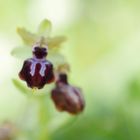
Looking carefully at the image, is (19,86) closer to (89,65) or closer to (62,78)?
(62,78)

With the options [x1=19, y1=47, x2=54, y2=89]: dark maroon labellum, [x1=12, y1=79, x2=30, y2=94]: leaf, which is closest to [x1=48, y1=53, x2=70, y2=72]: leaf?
[x1=19, y1=47, x2=54, y2=89]: dark maroon labellum

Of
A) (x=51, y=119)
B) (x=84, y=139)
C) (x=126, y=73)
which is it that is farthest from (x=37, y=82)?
(x=126, y=73)

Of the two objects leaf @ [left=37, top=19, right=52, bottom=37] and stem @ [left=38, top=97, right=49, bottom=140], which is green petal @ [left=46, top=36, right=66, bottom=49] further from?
stem @ [left=38, top=97, right=49, bottom=140]

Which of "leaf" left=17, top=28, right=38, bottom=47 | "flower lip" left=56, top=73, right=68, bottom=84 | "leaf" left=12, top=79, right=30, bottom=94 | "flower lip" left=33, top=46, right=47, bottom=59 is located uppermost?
"leaf" left=17, top=28, right=38, bottom=47

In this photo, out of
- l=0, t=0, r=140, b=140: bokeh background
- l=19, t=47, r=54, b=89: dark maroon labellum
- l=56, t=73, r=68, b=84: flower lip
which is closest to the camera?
l=19, t=47, r=54, b=89: dark maroon labellum

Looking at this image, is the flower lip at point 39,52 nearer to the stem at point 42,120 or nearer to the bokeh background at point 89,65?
the stem at point 42,120

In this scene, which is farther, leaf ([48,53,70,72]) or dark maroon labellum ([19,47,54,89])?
leaf ([48,53,70,72])

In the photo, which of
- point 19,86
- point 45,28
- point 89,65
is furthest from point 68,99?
point 89,65
